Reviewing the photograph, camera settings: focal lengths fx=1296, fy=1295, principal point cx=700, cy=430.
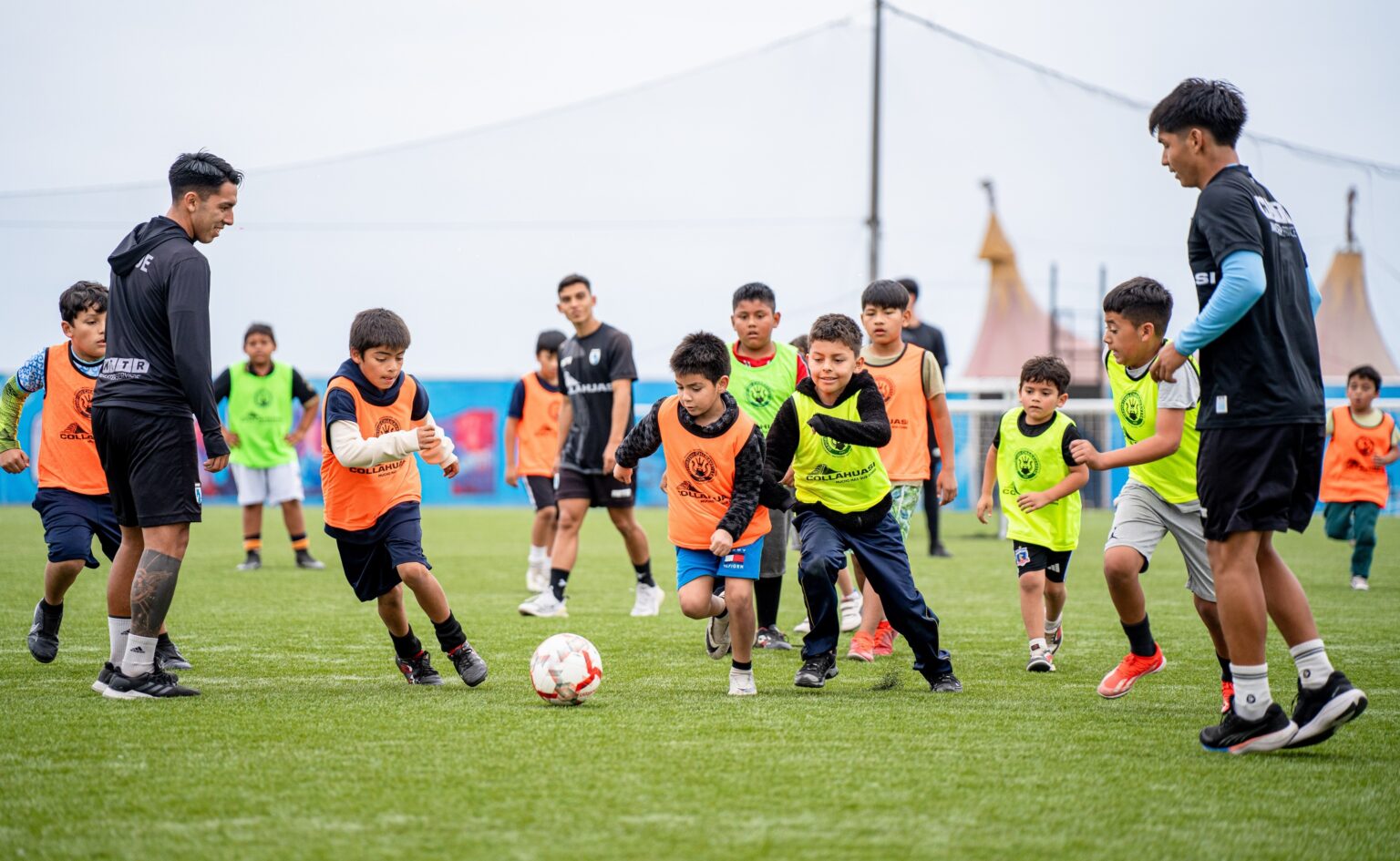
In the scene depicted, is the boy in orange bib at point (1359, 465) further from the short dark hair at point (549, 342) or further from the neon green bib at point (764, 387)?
the short dark hair at point (549, 342)

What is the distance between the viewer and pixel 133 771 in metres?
3.84

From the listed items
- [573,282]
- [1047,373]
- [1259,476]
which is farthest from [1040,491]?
[573,282]

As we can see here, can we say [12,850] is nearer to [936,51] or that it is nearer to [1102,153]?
[936,51]

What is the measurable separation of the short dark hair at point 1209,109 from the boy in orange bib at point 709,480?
203 centimetres

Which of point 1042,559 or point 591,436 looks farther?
point 591,436

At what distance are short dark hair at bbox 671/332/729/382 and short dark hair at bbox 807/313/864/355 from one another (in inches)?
16.7

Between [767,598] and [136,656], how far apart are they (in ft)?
9.95

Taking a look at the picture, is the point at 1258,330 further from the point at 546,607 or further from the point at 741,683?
the point at 546,607

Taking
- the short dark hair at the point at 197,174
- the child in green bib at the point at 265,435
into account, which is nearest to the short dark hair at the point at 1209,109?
the short dark hair at the point at 197,174

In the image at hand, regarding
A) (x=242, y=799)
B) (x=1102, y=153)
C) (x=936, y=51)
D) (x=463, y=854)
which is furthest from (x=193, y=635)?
(x=1102, y=153)

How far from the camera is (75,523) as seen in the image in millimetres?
6270

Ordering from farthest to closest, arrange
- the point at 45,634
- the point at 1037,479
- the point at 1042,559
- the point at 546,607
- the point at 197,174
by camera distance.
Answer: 1. the point at 546,607
2. the point at 1037,479
3. the point at 1042,559
4. the point at 45,634
5. the point at 197,174

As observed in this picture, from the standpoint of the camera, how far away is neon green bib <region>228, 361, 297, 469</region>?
39.4ft

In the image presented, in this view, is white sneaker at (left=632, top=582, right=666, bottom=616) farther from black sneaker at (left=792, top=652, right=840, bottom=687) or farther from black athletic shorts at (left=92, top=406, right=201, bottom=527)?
black athletic shorts at (left=92, top=406, right=201, bottom=527)
